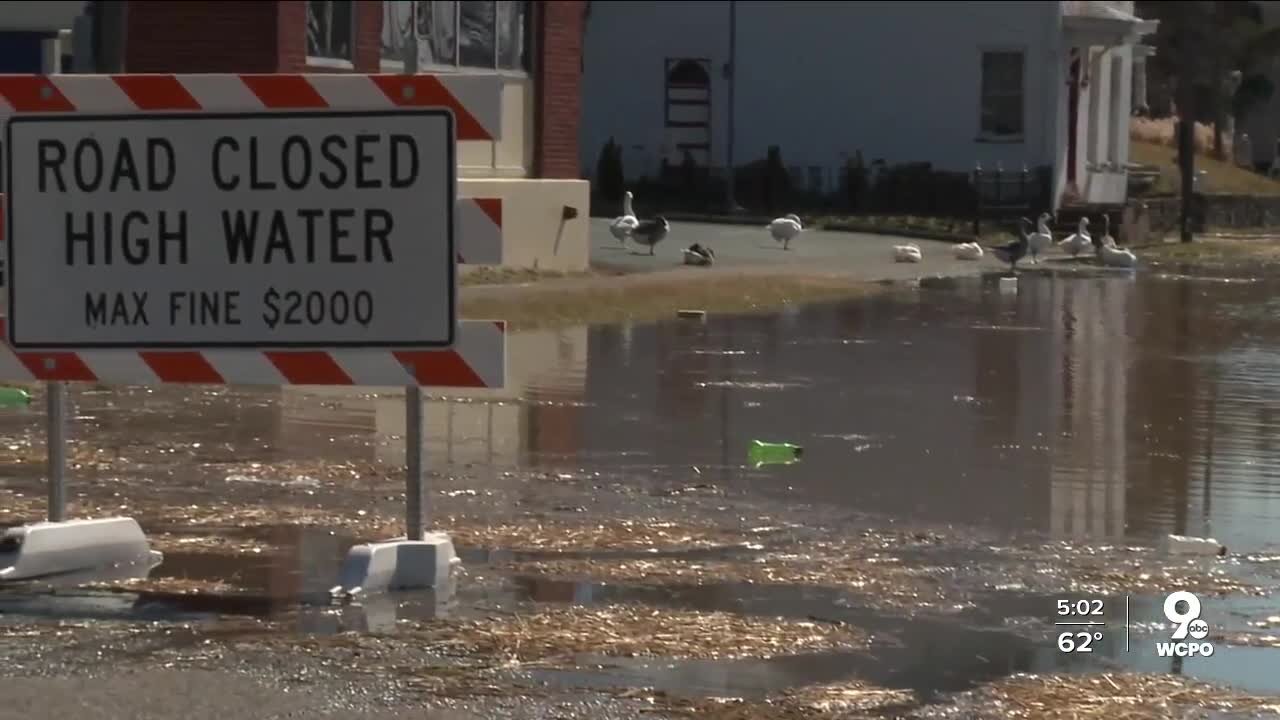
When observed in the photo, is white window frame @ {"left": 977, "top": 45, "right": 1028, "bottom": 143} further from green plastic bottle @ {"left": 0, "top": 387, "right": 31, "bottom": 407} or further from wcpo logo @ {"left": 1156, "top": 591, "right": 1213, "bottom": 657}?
wcpo logo @ {"left": 1156, "top": 591, "right": 1213, "bottom": 657}

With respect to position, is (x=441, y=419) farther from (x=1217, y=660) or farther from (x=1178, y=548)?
(x=1217, y=660)

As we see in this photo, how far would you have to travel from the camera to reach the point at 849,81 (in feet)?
147

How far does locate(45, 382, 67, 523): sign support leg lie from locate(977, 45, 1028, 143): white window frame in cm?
3650

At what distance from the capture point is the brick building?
2295 cm

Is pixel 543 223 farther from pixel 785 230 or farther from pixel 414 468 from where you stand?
pixel 414 468

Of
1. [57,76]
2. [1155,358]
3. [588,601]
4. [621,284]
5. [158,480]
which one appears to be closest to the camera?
[588,601]

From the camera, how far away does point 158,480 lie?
10867 mm

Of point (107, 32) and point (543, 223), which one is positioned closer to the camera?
point (107, 32)

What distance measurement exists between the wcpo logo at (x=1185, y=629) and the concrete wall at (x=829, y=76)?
35906mm

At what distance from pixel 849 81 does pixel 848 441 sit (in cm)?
3241

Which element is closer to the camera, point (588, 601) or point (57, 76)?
point (588, 601)

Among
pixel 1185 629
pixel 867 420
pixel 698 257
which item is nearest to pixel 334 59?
pixel 698 257

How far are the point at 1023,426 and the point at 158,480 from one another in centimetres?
532

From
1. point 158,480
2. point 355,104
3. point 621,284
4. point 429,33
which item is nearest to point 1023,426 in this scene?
point 158,480
